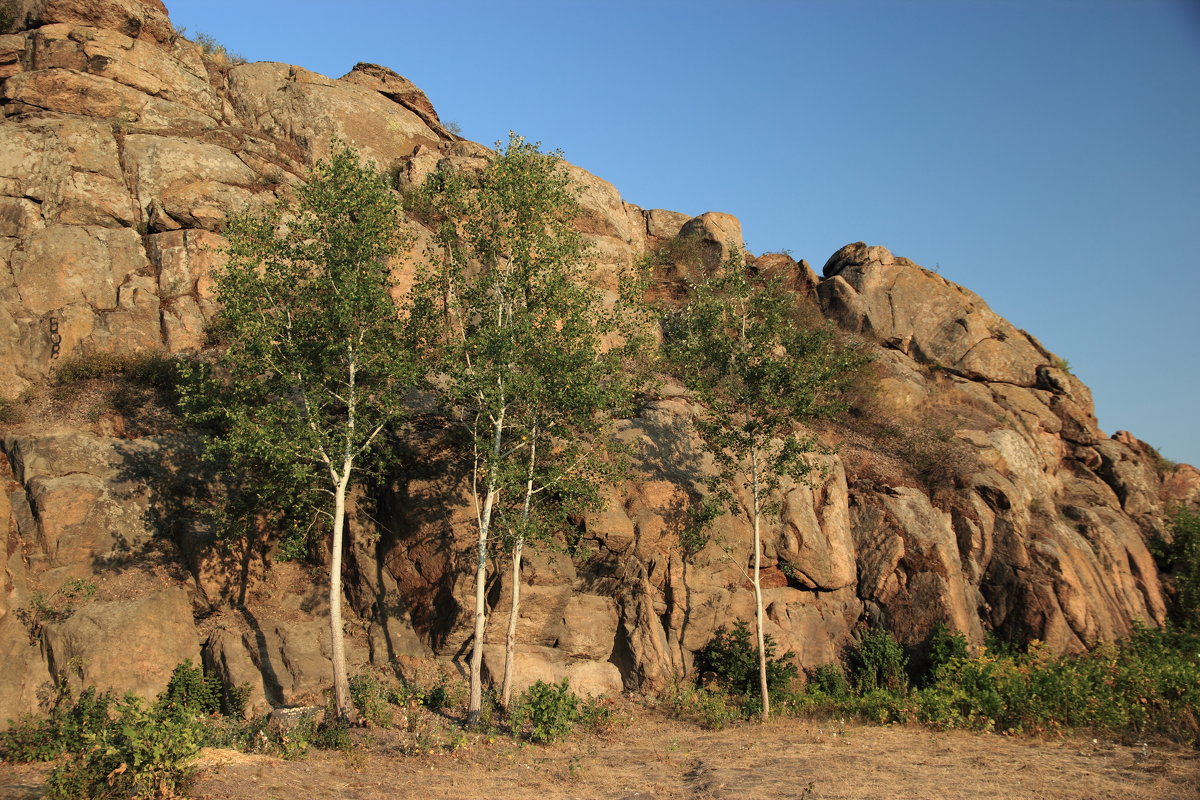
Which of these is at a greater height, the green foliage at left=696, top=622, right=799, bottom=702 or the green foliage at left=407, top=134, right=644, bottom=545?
the green foliage at left=407, top=134, right=644, bottom=545

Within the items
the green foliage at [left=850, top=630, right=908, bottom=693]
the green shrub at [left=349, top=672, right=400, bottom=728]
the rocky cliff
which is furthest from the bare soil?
the rocky cliff

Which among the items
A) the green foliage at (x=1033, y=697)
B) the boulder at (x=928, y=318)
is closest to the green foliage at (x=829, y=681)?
the green foliage at (x=1033, y=697)

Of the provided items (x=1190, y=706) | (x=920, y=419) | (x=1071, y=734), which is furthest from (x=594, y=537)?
(x=920, y=419)

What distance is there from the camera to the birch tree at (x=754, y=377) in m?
20.3

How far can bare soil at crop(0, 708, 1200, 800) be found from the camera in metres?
12.6

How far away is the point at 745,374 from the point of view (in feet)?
68.8

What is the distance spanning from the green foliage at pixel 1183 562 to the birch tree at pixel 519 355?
2253cm

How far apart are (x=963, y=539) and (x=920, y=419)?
7.02 meters

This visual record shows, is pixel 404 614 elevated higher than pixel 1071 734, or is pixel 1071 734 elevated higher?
pixel 404 614

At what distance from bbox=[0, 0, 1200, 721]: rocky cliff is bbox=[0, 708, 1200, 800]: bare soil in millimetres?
4039

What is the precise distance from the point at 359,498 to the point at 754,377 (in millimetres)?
10879

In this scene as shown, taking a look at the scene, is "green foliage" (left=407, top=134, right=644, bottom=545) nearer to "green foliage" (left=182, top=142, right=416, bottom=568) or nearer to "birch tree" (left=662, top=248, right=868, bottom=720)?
"green foliage" (left=182, top=142, right=416, bottom=568)

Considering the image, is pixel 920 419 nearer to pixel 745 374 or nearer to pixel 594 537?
pixel 745 374

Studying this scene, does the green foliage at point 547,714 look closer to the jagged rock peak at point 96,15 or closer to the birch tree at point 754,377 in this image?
the birch tree at point 754,377
